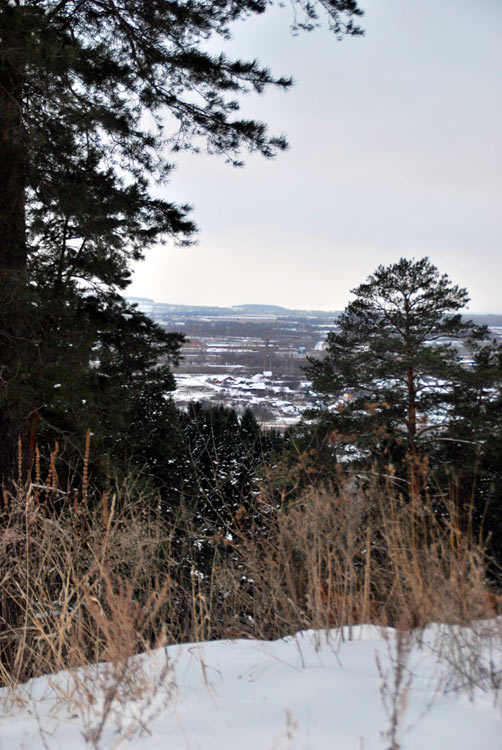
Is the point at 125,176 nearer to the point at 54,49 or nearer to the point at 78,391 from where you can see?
the point at 54,49

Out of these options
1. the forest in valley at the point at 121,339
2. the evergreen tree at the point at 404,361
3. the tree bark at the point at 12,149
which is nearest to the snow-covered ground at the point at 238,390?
the evergreen tree at the point at 404,361

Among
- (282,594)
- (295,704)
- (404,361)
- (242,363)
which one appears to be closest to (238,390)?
(242,363)

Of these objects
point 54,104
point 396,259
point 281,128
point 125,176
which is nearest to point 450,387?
point 396,259

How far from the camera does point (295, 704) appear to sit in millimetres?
1511

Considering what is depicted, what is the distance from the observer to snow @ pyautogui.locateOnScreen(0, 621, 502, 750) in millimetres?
1319

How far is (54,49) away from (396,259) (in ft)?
32.9

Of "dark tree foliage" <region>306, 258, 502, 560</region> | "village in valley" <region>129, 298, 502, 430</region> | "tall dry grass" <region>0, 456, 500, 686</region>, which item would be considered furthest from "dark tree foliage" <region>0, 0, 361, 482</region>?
"village in valley" <region>129, 298, 502, 430</region>

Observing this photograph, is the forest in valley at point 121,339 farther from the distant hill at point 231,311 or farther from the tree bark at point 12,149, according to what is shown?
the distant hill at point 231,311

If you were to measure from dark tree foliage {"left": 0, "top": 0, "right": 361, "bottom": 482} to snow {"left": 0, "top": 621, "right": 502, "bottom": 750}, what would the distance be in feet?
11.9

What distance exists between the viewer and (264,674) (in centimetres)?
178

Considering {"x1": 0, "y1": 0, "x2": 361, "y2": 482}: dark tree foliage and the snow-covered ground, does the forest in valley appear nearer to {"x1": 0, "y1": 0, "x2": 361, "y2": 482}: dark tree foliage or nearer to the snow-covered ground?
{"x1": 0, "y1": 0, "x2": 361, "y2": 482}: dark tree foliage

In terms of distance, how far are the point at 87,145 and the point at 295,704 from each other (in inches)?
218

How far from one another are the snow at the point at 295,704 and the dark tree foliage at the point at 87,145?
362 centimetres

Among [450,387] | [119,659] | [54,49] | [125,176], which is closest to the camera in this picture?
[119,659]
